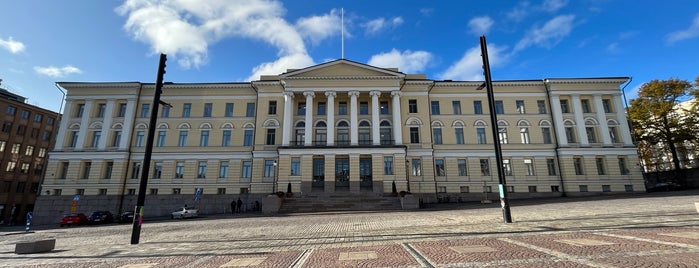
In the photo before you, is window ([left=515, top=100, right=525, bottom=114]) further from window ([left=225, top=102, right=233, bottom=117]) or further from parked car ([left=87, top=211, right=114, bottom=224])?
parked car ([left=87, top=211, right=114, bottom=224])

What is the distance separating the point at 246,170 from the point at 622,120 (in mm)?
43980

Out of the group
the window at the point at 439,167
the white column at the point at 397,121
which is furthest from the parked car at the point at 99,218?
the window at the point at 439,167

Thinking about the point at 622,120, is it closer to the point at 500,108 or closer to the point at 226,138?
the point at 500,108

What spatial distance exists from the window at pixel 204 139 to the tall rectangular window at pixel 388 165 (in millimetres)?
20993

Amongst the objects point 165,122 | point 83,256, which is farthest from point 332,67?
point 83,256

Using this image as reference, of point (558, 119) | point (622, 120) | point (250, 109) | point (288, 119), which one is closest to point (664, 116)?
point (622, 120)

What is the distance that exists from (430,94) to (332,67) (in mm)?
12480

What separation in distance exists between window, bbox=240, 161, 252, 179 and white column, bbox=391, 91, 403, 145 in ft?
55.0

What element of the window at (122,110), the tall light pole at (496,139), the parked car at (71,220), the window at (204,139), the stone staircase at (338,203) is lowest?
the parked car at (71,220)

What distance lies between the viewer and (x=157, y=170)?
35469 millimetres

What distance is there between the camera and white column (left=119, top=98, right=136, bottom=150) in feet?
117

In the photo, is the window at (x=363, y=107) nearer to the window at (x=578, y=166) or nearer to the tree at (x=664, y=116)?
the window at (x=578, y=166)

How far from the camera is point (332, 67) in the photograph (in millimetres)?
36125

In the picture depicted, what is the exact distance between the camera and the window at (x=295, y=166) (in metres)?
32.6
